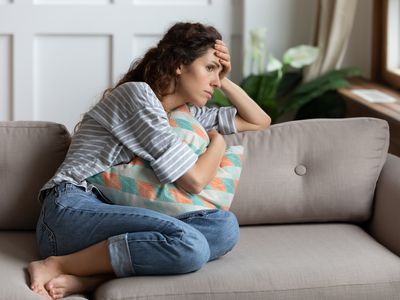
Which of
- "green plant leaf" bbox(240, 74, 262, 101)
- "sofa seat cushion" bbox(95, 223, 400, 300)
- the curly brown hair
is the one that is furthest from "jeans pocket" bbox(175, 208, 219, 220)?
"green plant leaf" bbox(240, 74, 262, 101)

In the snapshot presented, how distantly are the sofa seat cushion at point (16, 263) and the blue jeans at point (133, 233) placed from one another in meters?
0.06

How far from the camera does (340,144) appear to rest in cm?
255

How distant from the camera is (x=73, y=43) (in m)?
3.85

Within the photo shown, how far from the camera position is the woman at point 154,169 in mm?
2090

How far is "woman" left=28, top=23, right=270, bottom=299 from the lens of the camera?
209 cm

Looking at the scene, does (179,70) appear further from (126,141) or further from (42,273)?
(42,273)

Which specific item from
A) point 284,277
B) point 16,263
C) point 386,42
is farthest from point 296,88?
point 16,263

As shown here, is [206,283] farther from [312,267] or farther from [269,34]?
[269,34]

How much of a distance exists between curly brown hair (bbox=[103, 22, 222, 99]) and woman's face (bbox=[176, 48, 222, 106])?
0.05 ft

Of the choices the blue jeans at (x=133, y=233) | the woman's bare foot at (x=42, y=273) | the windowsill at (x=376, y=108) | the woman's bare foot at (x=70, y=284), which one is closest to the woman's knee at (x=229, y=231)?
the blue jeans at (x=133, y=233)

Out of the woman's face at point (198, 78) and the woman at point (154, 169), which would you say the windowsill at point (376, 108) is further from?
the woman's face at point (198, 78)

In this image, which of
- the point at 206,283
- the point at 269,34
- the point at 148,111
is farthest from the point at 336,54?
the point at 206,283

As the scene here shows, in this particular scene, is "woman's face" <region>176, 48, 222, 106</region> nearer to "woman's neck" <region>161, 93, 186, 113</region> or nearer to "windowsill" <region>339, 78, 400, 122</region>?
"woman's neck" <region>161, 93, 186, 113</region>

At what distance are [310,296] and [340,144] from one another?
23.6 inches
